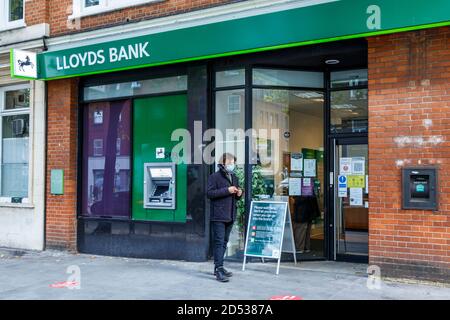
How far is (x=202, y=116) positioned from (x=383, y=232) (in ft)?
11.2

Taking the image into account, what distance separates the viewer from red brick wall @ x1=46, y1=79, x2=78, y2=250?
32.8 feet

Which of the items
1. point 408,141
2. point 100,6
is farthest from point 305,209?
point 100,6

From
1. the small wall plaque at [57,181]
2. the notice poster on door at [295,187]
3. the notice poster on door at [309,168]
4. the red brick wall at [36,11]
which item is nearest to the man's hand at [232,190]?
the notice poster on door at [295,187]

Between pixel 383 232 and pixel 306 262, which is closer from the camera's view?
pixel 383 232

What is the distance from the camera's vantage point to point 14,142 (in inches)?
433

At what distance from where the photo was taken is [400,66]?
23.1 ft

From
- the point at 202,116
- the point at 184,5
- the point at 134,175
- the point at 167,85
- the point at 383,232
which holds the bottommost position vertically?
the point at 383,232

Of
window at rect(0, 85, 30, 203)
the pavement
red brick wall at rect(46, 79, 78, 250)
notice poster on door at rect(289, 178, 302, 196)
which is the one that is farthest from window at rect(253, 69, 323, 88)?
window at rect(0, 85, 30, 203)

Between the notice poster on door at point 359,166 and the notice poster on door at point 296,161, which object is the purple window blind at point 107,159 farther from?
the notice poster on door at point 359,166

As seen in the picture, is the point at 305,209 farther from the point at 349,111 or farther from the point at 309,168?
the point at 349,111

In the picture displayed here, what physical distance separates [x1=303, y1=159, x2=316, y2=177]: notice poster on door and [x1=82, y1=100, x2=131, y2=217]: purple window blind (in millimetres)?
3177

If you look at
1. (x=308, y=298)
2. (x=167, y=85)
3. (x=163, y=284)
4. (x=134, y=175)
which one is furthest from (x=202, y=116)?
(x=308, y=298)

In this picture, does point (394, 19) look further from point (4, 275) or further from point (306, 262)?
point (4, 275)

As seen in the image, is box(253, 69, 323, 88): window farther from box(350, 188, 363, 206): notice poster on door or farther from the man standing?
the man standing
